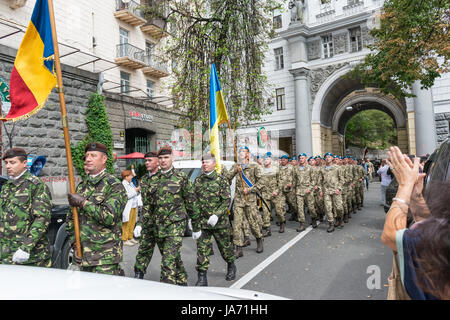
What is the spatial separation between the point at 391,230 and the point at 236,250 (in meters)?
5.27

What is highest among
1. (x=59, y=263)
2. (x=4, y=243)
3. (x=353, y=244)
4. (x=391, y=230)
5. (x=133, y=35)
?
(x=133, y=35)

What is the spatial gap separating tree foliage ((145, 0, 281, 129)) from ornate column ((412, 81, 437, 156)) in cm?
1132

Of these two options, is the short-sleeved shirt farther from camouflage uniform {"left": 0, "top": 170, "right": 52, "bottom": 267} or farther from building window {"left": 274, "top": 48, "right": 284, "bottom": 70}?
building window {"left": 274, "top": 48, "right": 284, "bottom": 70}

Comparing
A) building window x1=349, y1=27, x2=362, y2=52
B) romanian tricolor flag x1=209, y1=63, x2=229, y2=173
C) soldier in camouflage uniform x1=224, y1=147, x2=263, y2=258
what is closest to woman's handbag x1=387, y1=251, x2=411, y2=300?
soldier in camouflage uniform x1=224, y1=147, x2=263, y2=258

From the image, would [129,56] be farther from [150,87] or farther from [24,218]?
[24,218]

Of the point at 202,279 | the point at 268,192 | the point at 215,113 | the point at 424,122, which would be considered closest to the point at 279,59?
the point at 424,122

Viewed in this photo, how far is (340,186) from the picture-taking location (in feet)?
31.9

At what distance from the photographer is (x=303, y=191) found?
31.1ft

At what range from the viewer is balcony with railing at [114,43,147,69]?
60.7ft

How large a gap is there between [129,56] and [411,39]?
1442 cm

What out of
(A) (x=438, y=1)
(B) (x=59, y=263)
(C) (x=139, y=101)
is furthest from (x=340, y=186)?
(C) (x=139, y=101)
